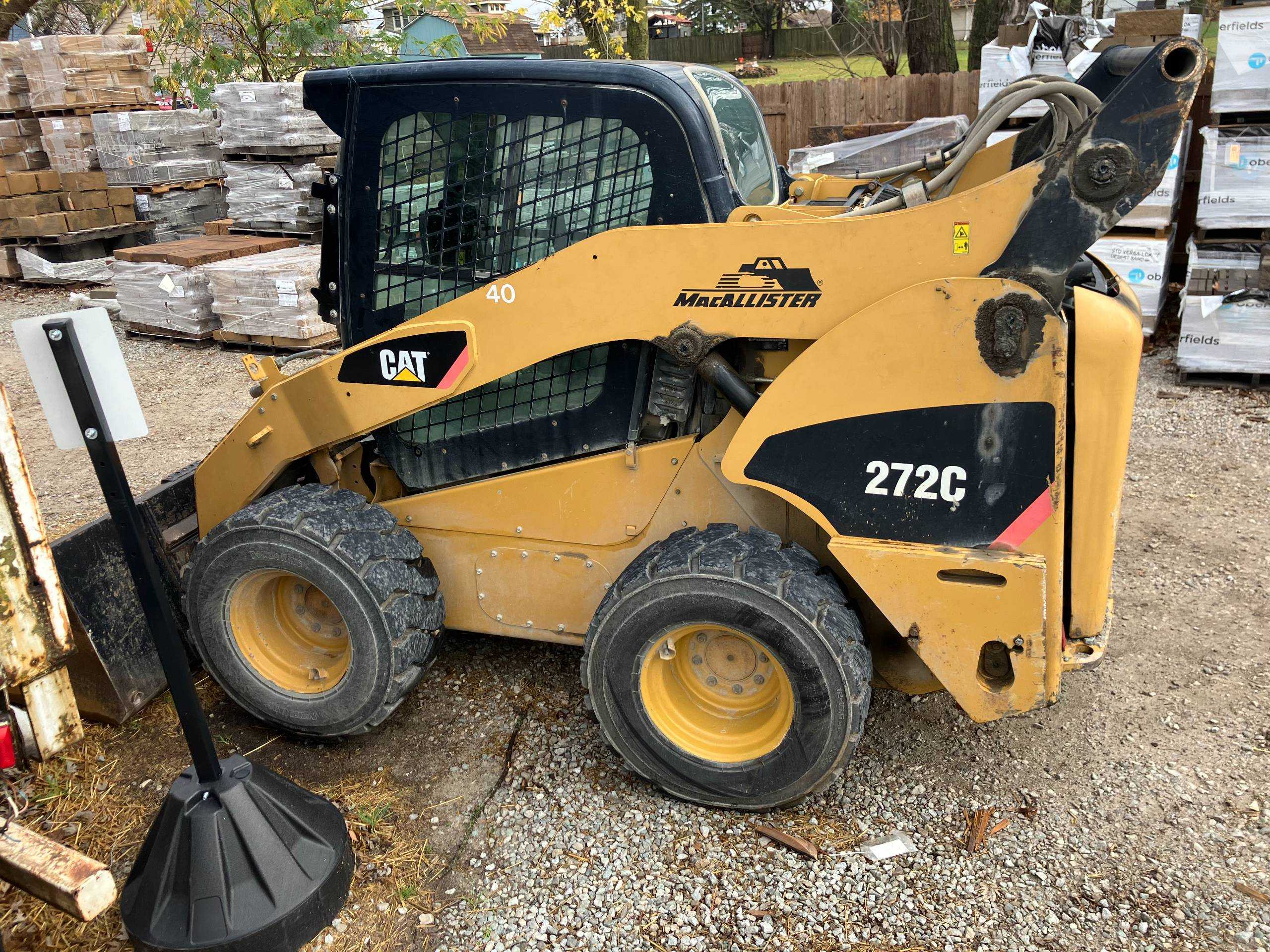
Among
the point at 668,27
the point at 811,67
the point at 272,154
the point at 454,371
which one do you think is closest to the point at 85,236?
the point at 272,154

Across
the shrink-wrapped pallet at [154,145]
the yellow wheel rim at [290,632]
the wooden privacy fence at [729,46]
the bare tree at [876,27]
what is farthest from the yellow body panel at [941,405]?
the wooden privacy fence at [729,46]

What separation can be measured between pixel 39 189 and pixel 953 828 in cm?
1257

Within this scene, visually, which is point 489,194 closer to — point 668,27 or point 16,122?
point 16,122

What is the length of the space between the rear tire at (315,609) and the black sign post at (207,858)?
2.19 feet

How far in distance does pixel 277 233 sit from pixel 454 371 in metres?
8.03

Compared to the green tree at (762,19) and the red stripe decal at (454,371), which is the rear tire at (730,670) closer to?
the red stripe decal at (454,371)

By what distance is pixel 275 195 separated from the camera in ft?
33.1

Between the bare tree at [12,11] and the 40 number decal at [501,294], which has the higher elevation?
the bare tree at [12,11]

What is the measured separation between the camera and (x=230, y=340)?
361 inches

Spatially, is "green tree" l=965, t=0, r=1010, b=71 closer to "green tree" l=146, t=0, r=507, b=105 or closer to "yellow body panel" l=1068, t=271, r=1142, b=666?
"green tree" l=146, t=0, r=507, b=105

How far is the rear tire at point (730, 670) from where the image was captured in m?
2.92

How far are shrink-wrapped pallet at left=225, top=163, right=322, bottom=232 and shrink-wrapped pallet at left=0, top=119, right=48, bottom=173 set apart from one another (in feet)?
11.6

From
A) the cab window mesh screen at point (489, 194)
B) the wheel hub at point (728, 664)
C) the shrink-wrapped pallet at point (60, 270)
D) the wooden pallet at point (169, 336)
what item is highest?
the cab window mesh screen at point (489, 194)

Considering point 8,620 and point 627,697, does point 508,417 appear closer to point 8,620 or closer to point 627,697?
Answer: point 627,697
